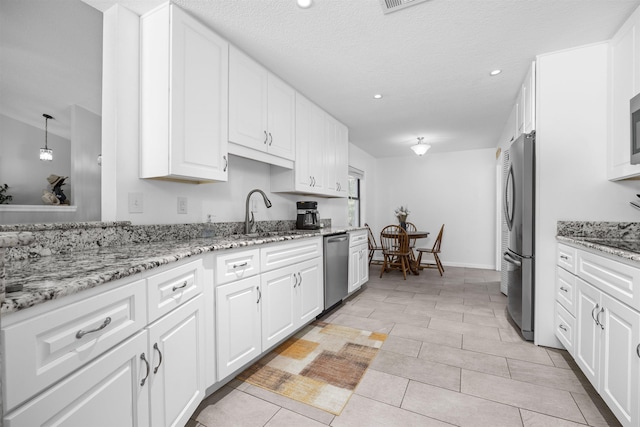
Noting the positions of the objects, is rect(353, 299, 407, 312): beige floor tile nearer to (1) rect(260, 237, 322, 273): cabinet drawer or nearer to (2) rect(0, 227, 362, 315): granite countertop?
(1) rect(260, 237, 322, 273): cabinet drawer

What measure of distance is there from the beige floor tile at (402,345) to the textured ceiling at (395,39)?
235 centimetres

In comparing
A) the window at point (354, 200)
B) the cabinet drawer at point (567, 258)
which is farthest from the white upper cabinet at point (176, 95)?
the window at point (354, 200)

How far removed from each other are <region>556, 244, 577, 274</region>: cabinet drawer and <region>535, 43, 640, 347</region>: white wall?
103 mm

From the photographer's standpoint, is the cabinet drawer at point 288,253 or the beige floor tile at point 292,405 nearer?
the beige floor tile at point 292,405

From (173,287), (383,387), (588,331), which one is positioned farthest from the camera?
(383,387)

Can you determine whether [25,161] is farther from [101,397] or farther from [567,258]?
[567,258]

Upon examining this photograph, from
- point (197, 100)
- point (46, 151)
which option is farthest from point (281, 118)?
point (46, 151)

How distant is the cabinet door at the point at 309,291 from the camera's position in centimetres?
244

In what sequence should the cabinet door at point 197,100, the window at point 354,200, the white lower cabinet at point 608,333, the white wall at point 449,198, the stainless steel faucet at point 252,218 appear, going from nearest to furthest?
the white lower cabinet at point 608,333
the cabinet door at point 197,100
the stainless steel faucet at point 252,218
the white wall at point 449,198
the window at point 354,200

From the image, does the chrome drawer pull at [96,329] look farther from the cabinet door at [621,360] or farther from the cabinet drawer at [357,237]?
the cabinet drawer at [357,237]

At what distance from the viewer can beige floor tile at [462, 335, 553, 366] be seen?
2137mm

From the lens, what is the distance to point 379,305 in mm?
3352

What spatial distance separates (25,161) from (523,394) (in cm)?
298

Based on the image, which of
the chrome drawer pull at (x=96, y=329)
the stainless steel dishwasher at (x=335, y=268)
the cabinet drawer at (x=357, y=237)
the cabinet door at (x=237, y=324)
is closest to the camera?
the chrome drawer pull at (x=96, y=329)
